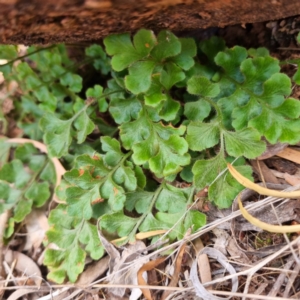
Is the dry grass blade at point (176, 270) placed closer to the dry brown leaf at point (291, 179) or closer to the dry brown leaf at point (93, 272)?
the dry brown leaf at point (93, 272)

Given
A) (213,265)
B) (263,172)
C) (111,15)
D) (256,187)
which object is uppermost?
(111,15)

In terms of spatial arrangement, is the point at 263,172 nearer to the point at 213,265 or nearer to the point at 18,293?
the point at 213,265

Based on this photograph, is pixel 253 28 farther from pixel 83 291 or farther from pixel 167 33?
pixel 83 291

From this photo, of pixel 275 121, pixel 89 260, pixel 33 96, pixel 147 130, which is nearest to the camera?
pixel 275 121

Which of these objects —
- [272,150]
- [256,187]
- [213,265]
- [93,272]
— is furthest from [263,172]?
[93,272]

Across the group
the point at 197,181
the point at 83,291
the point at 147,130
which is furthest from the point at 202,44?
the point at 83,291

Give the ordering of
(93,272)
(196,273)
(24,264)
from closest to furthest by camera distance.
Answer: (196,273) → (93,272) → (24,264)
